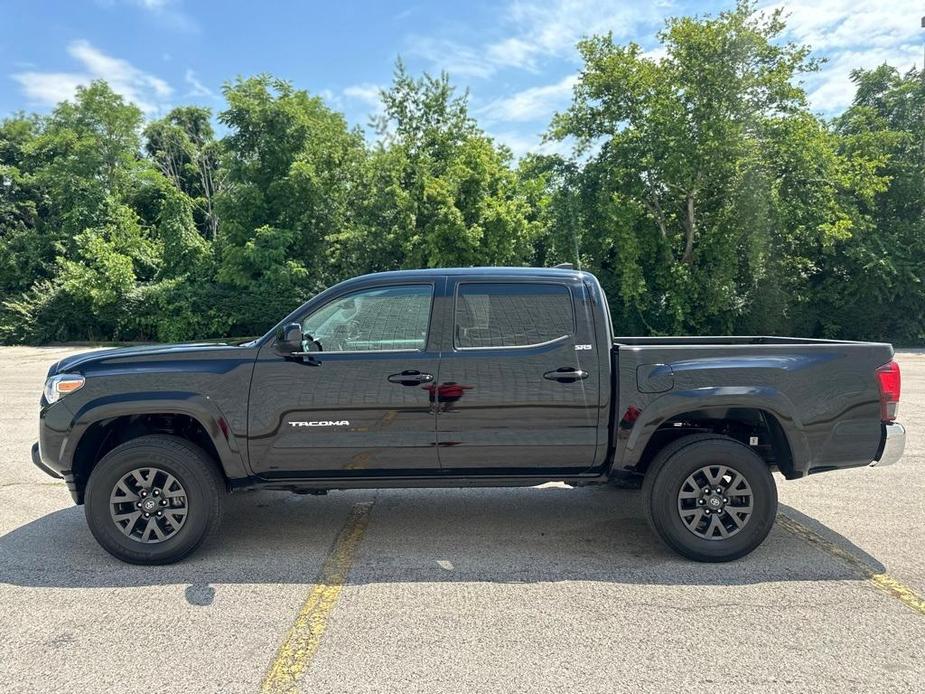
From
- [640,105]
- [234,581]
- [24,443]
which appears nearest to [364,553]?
[234,581]

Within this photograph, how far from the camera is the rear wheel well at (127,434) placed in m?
4.26

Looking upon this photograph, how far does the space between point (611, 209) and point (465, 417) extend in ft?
57.0

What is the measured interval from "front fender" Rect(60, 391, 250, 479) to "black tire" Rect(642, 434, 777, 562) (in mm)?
2746

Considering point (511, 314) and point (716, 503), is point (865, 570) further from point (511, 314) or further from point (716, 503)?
point (511, 314)

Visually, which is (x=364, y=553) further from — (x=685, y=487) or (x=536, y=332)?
(x=685, y=487)

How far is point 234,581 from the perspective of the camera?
3.89 m

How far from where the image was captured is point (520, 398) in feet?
13.5

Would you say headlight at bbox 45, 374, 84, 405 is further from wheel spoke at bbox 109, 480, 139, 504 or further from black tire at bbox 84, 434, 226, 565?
wheel spoke at bbox 109, 480, 139, 504

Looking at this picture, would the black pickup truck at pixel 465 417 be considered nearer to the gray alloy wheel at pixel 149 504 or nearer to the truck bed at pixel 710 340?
the gray alloy wheel at pixel 149 504

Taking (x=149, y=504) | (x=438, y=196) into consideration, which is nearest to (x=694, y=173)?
(x=438, y=196)

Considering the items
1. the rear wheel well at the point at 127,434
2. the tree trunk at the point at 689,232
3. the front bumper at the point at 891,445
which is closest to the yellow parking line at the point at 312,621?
the rear wheel well at the point at 127,434

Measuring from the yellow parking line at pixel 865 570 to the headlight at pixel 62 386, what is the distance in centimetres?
504

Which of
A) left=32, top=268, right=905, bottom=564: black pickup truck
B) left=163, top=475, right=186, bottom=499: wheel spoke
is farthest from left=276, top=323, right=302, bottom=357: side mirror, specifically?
left=163, top=475, right=186, bottom=499: wheel spoke

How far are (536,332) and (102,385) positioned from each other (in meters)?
2.82
